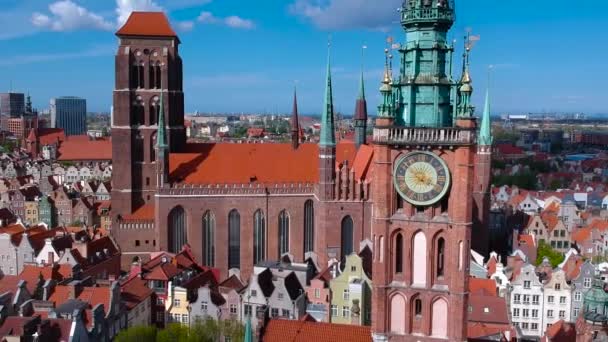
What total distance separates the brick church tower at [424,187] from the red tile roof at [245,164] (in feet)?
140

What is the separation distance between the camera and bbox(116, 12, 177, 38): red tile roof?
77.2 metres

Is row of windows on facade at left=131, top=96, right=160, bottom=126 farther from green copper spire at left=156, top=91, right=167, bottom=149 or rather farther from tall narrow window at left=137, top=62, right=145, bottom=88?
green copper spire at left=156, top=91, right=167, bottom=149

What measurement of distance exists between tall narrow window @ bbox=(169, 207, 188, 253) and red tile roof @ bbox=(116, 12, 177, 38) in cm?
2111

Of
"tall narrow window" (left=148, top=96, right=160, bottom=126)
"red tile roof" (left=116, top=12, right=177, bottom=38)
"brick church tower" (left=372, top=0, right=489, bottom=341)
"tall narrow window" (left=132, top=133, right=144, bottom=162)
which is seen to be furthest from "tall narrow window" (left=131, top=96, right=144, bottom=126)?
"brick church tower" (left=372, top=0, right=489, bottom=341)

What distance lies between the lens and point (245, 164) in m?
77.3

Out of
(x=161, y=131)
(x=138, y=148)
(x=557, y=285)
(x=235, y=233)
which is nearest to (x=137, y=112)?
(x=138, y=148)

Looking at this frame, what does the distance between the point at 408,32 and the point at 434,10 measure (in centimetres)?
175

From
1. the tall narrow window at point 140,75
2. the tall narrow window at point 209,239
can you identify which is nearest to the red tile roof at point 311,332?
the tall narrow window at point 209,239

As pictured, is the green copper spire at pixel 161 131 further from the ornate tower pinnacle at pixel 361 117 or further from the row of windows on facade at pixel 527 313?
the row of windows on facade at pixel 527 313

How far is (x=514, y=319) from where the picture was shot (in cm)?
6316

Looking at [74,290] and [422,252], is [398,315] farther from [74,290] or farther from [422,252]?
[74,290]

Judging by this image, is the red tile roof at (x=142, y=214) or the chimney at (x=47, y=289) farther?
the red tile roof at (x=142, y=214)

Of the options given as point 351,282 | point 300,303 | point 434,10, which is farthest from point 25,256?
point 434,10

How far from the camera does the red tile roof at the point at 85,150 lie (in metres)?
181
